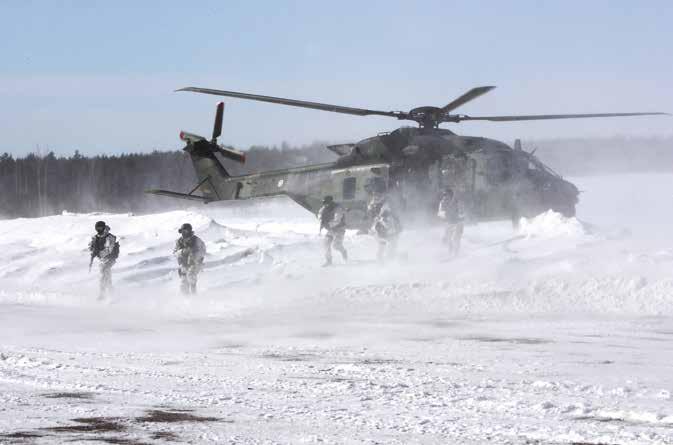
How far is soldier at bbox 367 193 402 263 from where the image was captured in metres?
20.0

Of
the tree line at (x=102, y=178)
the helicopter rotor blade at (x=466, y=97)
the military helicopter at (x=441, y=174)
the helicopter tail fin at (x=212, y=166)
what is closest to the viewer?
the helicopter rotor blade at (x=466, y=97)

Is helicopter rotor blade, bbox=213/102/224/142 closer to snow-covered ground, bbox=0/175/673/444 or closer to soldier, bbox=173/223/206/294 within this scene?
snow-covered ground, bbox=0/175/673/444

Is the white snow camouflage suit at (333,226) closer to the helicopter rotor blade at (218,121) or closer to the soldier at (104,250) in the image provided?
the soldier at (104,250)

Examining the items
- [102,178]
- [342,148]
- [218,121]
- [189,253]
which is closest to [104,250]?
[189,253]

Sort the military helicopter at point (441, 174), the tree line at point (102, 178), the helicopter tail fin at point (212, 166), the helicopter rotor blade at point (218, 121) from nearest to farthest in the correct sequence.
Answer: the military helicopter at point (441, 174), the helicopter tail fin at point (212, 166), the helicopter rotor blade at point (218, 121), the tree line at point (102, 178)

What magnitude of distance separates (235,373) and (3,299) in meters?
12.6

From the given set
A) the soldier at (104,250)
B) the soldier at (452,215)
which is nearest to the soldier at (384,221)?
the soldier at (452,215)

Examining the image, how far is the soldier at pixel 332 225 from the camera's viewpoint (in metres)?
20.5

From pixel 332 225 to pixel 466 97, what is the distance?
418 cm

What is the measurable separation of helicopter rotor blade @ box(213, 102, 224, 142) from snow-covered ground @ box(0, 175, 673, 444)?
2903 mm

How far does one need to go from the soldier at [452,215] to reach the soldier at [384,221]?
100 cm

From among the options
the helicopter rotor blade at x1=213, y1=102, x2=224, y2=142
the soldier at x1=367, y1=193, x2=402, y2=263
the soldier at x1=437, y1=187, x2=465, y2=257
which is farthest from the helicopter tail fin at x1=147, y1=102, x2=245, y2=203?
the soldier at x1=437, y1=187, x2=465, y2=257

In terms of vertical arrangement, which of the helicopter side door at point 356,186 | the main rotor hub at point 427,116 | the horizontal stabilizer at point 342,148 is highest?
the main rotor hub at point 427,116

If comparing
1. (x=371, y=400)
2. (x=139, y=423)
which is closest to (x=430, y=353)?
(x=371, y=400)
